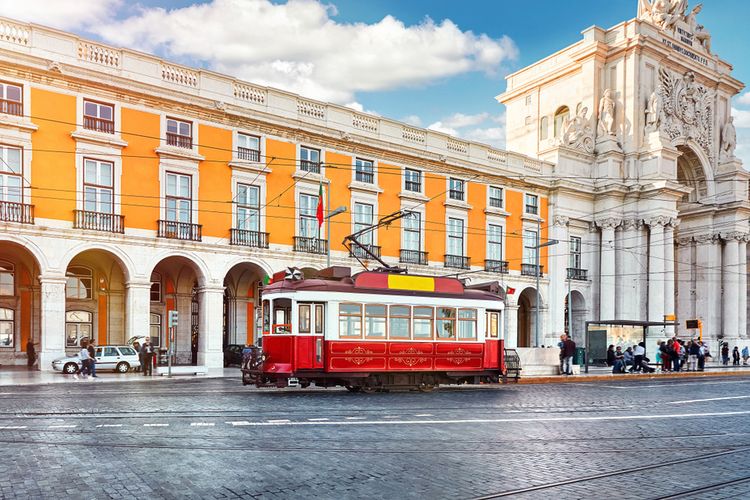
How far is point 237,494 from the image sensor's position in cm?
755

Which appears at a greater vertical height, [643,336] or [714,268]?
[714,268]

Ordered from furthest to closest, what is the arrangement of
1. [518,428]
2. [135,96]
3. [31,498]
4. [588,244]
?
[588,244] → [135,96] → [518,428] → [31,498]

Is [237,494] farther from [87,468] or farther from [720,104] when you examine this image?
[720,104]

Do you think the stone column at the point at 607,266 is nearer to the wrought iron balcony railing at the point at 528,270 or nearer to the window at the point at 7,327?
the wrought iron balcony railing at the point at 528,270

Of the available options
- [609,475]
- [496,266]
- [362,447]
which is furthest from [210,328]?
[609,475]

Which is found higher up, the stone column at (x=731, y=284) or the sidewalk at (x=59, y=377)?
the stone column at (x=731, y=284)

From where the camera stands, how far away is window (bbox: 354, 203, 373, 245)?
3653 cm

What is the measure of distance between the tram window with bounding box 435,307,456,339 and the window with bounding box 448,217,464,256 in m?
19.0

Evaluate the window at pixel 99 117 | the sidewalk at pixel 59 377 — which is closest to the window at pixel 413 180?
the sidewalk at pixel 59 377

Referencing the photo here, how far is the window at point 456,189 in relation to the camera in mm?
40531

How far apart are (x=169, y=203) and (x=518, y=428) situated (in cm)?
2153

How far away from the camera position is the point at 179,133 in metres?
30.7

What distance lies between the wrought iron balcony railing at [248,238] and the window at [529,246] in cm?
1855

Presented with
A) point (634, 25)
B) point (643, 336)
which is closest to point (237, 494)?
point (643, 336)
